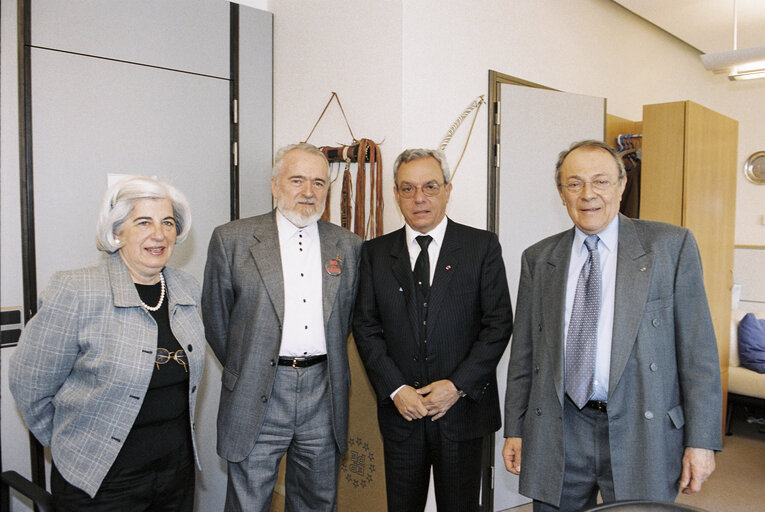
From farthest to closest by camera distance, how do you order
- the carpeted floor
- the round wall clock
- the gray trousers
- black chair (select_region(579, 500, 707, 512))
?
the round wall clock < the carpeted floor < the gray trousers < black chair (select_region(579, 500, 707, 512))

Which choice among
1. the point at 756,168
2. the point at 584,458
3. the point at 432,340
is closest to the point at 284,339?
the point at 432,340

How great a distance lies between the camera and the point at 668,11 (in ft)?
13.9

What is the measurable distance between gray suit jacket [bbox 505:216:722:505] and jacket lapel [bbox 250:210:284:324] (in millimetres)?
980

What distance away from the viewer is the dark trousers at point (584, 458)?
1.69 m

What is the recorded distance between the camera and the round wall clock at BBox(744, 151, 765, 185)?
18.6 feet

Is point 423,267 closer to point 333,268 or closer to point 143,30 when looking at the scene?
point 333,268

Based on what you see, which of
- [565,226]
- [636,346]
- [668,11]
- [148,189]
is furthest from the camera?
[668,11]

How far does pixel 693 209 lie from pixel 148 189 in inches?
129

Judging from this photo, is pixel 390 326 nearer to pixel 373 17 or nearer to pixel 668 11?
pixel 373 17

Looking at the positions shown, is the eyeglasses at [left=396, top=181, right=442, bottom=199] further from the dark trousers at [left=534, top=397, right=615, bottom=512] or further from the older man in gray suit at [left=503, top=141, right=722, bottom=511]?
the dark trousers at [left=534, top=397, right=615, bottom=512]

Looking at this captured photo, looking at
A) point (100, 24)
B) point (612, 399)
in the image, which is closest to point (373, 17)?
point (100, 24)

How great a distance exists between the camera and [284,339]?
2102mm

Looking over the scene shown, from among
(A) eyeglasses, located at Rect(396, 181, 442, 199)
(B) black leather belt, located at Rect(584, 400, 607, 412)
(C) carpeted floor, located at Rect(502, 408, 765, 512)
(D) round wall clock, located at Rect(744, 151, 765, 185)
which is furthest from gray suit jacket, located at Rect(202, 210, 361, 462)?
(D) round wall clock, located at Rect(744, 151, 765, 185)

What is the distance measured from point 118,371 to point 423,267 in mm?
1074
